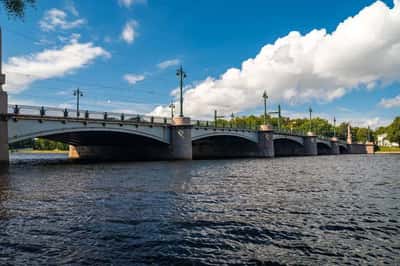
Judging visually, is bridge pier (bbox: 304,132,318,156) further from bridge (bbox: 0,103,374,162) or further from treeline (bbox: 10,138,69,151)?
treeline (bbox: 10,138,69,151)

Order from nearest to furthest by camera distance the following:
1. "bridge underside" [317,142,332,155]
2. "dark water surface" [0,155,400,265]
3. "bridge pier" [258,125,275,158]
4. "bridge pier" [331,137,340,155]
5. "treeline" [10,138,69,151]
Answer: "dark water surface" [0,155,400,265] → "bridge pier" [258,125,275,158] → "bridge underside" [317,142,332,155] → "bridge pier" [331,137,340,155] → "treeline" [10,138,69,151]

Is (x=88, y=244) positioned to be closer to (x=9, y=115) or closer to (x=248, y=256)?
(x=248, y=256)

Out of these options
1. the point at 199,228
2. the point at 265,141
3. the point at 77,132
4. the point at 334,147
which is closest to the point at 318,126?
the point at 334,147

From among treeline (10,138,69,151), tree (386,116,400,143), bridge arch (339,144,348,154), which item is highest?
tree (386,116,400,143)

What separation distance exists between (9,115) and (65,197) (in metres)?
19.4

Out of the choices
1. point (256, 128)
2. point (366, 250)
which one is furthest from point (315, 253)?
point (256, 128)

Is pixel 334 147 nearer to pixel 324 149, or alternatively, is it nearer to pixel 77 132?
pixel 324 149

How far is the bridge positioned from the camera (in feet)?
97.9

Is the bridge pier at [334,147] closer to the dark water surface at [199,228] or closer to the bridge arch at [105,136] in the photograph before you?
the bridge arch at [105,136]

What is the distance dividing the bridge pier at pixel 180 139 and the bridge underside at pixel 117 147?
1.35 metres

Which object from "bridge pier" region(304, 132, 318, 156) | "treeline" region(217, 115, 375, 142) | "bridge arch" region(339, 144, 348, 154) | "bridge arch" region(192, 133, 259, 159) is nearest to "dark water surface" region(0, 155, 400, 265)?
"bridge arch" region(192, 133, 259, 159)

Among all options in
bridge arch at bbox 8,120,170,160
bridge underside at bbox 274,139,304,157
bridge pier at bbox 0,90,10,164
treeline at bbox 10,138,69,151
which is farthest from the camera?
treeline at bbox 10,138,69,151

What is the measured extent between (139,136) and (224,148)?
1203 inches

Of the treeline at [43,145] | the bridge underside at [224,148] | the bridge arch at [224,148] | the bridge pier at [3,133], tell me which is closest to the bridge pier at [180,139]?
the bridge arch at [224,148]
